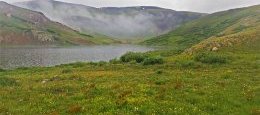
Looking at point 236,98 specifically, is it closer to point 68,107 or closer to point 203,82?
point 203,82

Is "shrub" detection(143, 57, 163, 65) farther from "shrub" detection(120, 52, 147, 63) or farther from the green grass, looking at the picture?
the green grass

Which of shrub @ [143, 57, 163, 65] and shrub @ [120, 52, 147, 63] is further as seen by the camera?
shrub @ [120, 52, 147, 63]

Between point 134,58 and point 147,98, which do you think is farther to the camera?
point 134,58

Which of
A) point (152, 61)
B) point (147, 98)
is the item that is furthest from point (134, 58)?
point (147, 98)

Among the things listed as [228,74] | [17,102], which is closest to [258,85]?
[228,74]

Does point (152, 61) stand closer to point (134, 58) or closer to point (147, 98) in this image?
point (134, 58)

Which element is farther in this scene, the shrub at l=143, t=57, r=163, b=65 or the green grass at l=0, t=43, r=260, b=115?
the shrub at l=143, t=57, r=163, b=65

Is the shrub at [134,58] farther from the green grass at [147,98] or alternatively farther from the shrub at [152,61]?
the green grass at [147,98]

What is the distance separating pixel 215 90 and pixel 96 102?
9392mm

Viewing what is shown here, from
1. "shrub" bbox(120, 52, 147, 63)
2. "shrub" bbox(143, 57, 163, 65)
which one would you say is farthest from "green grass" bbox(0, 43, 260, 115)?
"shrub" bbox(120, 52, 147, 63)

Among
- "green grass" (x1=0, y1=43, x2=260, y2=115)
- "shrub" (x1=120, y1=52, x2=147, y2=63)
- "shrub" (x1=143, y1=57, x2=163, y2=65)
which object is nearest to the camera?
"green grass" (x1=0, y1=43, x2=260, y2=115)

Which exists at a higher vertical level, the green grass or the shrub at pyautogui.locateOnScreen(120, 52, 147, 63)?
the shrub at pyautogui.locateOnScreen(120, 52, 147, 63)

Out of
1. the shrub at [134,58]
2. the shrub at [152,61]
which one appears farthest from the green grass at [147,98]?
the shrub at [134,58]

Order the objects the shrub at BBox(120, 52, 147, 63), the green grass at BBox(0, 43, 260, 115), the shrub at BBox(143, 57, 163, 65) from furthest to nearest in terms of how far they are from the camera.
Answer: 1. the shrub at BBox(120, 52, 147, 63)
2. the shrub at BBox(143, 57, 163, 65)
3. the green grass at BBox(0, 43, 260, 115)
